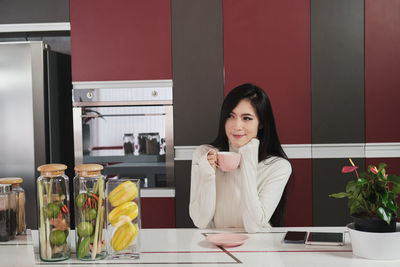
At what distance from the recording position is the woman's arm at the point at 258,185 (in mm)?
1763

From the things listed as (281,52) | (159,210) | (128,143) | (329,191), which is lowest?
(159,210)

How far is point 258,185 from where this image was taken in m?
2.06

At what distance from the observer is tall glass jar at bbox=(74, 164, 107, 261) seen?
1270 mm

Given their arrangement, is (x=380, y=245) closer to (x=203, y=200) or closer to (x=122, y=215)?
(x=122, y=215)

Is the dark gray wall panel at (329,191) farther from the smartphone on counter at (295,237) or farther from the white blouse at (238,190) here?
the smartphone on counter at (295,237)

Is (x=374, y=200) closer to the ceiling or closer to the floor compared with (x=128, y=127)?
closer to the floor

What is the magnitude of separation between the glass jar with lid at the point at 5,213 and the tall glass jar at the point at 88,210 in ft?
1.07

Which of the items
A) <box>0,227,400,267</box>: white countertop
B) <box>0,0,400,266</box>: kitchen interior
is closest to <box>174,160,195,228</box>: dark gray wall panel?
<box>0,0,400,266</box>: kitchen interior

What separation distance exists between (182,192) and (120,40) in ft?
3.62

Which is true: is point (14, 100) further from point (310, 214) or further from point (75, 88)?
point (310, 214)

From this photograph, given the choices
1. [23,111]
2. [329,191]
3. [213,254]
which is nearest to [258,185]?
[213,254]

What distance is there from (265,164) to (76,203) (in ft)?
3.51

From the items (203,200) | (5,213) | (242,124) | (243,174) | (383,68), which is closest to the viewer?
(5,213)

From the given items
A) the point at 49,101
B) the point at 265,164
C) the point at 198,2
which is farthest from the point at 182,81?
the point at 265,164
